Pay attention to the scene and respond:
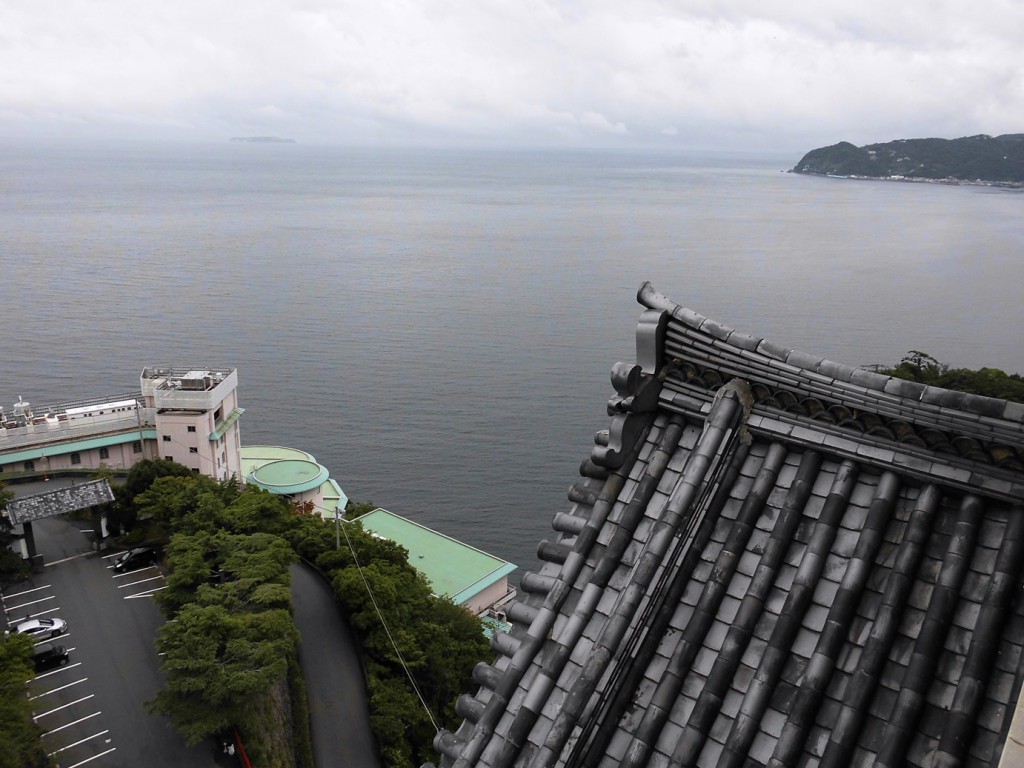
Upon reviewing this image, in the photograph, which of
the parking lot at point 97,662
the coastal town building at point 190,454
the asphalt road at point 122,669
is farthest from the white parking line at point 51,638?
the coastal town building at point 190,454

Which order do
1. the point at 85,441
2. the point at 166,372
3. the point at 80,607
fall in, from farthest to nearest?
the point at 166,372, the point at 85,441, the point at 80,607

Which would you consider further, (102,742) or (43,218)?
(43,218)

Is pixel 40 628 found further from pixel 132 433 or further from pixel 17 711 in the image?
pixel 132 433

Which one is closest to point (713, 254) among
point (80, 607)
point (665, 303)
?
point (80, 607)

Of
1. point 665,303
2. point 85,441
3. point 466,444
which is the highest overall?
point 665,303

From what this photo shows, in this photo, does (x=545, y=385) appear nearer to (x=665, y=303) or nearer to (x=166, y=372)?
(x=166, y=372)

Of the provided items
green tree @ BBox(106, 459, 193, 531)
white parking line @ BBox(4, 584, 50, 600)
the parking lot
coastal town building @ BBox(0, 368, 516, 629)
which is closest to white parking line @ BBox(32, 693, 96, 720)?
the parking lot
